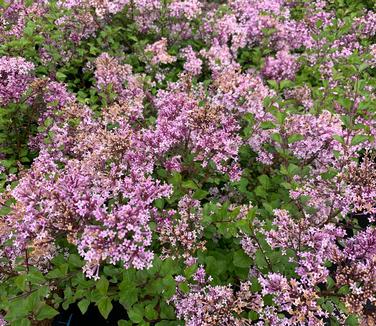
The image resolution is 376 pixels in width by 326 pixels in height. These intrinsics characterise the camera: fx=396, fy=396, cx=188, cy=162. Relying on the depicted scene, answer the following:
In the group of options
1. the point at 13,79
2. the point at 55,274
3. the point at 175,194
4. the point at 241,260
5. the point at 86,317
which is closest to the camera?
the point at 55,274

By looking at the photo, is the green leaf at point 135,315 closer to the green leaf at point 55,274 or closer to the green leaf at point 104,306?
the green leaf at point 104,306

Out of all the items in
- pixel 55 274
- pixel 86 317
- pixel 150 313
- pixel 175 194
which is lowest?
pixel 86 317

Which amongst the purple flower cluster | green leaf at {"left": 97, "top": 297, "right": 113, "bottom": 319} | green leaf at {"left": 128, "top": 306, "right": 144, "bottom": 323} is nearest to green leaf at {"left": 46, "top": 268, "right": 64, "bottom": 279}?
green leaf at {"left": 97, "top": 297, "right": 113, "bottom": 319}

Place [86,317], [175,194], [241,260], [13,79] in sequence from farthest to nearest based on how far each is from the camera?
[13,79], [86,317], [175,194], [241,260]

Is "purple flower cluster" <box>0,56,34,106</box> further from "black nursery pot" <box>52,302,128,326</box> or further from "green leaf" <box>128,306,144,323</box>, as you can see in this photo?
"green leaf" <box>128,306,144,323</box>

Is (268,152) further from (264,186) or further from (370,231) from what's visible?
(370,231)

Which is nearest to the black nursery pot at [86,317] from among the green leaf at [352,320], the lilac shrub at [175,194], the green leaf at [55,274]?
the lilac shrub at [175,194]

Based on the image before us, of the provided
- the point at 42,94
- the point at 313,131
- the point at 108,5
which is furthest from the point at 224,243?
the point at 108,5

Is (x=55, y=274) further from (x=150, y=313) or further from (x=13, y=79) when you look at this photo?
(x=13, y=79)

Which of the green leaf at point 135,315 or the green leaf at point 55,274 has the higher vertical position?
the green leaf at point 55,274

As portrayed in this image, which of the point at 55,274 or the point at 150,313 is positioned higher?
the point at 55,274

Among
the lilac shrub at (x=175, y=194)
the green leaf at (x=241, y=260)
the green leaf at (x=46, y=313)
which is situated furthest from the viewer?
the green leaf at (x=241, y=260)

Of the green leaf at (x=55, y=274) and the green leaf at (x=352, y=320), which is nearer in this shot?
the green leaf at (x=352, y=320)

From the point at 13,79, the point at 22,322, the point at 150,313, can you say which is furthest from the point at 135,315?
the point at 13,79
